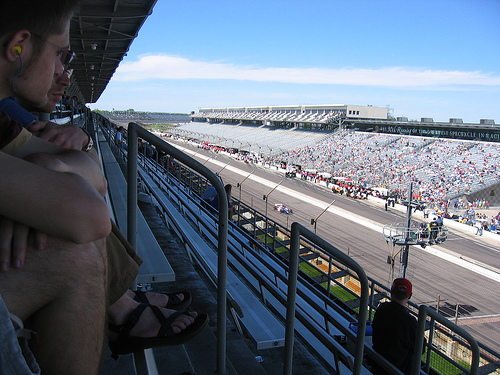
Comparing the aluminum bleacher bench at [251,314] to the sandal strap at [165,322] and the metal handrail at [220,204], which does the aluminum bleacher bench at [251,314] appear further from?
the sandal strap at [165,322]

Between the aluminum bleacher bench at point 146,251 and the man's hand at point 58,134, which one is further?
the aluminum bleacher bench at point 146,251

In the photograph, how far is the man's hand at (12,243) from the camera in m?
0.70

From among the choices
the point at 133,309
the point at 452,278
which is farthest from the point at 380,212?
the point at 133,309

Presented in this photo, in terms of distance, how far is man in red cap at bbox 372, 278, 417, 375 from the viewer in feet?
7.94

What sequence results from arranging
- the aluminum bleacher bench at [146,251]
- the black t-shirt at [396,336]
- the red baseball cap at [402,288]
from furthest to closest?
the red baseball cap at [402,288], the black t-shirt at [396,336], the aluminum bleacher bench at [146,251]

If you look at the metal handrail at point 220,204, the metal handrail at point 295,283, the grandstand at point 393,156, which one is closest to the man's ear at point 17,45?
the metal handrail at point 220,204

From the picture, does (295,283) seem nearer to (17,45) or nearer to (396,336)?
(17,45)

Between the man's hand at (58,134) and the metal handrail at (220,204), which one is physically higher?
the man's hand at (58,134)

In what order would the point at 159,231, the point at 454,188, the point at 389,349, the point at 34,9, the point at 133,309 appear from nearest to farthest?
1. the point at 34,9
2. the point at 133,309
3. the point at 389,349
4. the point at 159,231
5. the point at 454,188

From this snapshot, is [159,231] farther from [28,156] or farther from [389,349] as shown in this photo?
[28,156]

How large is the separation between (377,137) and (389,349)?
4755 cm

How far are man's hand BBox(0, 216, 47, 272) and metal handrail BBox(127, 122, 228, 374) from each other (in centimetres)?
70

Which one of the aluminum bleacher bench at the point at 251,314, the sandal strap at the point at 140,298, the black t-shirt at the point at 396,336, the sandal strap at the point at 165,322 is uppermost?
the sandal strap at the point at 140,298

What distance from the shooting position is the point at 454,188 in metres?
31.5
